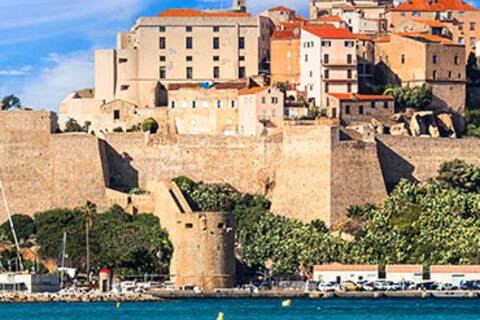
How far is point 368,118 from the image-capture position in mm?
85875

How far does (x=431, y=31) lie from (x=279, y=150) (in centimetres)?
1433

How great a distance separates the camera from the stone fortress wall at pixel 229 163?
8038cm

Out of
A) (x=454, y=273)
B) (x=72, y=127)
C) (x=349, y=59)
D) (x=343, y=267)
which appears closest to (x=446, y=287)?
(x=454, y=273)

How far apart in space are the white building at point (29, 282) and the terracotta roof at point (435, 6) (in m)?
27.9

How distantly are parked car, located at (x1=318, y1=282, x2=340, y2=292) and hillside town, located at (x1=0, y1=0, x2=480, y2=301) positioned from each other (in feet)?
0.27

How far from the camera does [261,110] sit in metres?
84.8

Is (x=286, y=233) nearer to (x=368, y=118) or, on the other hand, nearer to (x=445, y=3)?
(x=368, y=118)

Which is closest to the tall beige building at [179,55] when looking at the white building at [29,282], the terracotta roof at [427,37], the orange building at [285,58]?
the orange building at [285,58]

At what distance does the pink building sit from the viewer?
277 feet

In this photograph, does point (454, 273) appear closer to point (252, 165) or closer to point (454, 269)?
point (454, 269)

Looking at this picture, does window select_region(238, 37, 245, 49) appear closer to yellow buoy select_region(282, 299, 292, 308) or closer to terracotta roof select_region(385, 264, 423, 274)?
terracotta roof select_region(385, 264, 423, 274)

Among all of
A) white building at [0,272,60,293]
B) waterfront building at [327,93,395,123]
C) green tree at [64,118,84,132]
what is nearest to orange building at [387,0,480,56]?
waterfront building at [327,93,395,123]

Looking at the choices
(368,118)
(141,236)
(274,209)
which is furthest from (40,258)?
(368,118)

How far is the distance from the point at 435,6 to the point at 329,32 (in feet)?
39.0
